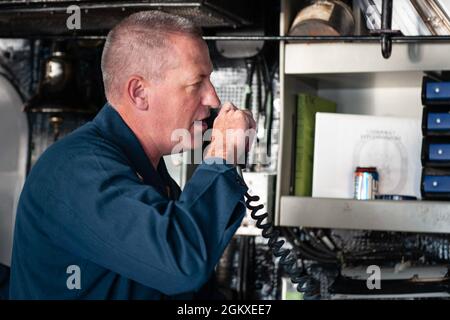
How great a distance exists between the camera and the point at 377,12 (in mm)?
2367

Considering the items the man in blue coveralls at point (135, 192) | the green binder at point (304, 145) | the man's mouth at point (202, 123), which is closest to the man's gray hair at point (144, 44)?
the man in blue coveralls at point (135, 192)

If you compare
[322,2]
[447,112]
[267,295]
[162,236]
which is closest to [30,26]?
[322,2]

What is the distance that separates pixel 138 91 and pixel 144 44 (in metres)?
0.09

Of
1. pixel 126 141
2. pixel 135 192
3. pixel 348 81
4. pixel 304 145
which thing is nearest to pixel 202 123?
pixel 126 141

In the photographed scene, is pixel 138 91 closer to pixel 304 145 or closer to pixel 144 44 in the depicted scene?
pixel 144 44

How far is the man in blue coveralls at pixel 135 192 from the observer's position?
128cm

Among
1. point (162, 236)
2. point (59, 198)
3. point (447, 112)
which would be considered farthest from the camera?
point (447, 112)

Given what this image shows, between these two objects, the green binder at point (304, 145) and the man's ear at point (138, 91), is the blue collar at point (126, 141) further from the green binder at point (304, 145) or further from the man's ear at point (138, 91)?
the green binder at point (304, 145)

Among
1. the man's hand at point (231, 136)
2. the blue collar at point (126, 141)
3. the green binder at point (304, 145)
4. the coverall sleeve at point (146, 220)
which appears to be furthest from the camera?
the green binder at point (304, 145)

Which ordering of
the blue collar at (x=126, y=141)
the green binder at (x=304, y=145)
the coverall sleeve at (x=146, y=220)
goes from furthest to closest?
1. the green binder at (x=304, y=145)
2. the blue collar at (x=126, y=141)
3. the coverall sleeve at (x=146, y=220)

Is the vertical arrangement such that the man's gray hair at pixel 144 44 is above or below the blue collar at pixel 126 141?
above
